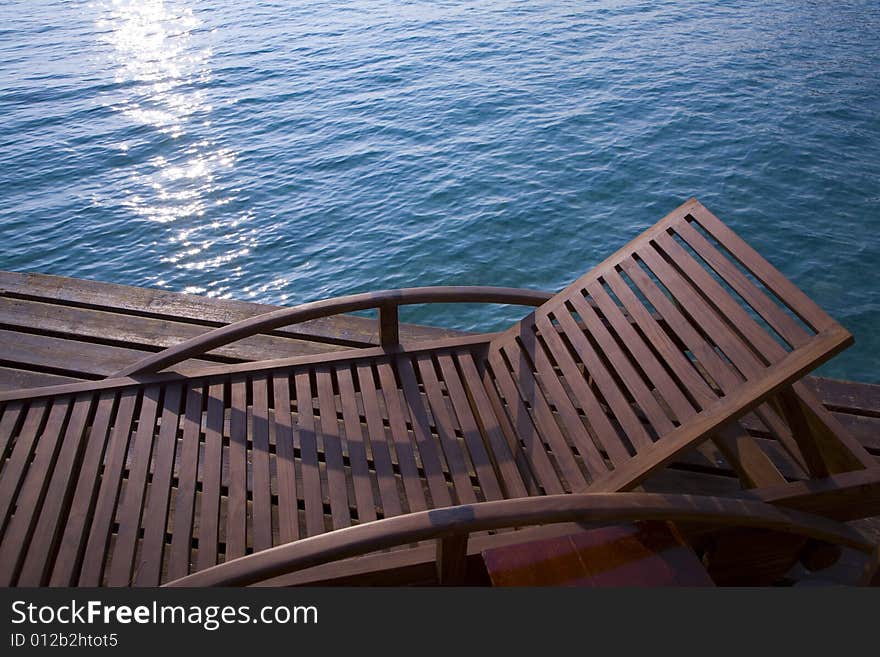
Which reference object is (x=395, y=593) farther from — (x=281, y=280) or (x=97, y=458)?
(x=281, y=280)

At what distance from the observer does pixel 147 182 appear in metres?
8.95

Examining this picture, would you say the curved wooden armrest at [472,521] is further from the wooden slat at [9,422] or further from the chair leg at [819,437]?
the wooden slat at [9,422]

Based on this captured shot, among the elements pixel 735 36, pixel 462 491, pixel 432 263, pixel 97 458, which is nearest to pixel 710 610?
pixel 462 491

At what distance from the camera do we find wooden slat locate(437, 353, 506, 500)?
8.89 ft

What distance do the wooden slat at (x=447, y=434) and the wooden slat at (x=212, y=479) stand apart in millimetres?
897

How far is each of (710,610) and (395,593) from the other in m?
0.97

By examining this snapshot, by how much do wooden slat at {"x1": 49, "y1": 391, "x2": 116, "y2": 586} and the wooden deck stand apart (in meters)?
0.88

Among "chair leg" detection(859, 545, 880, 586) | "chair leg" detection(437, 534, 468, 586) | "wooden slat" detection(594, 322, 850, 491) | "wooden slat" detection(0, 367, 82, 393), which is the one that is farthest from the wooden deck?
"chair leg" detection(437, 534, 468, 586)

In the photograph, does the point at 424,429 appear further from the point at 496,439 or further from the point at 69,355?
the point at 69,355

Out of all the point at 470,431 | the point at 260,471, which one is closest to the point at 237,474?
the point at 260,471

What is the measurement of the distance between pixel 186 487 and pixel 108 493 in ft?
0.92

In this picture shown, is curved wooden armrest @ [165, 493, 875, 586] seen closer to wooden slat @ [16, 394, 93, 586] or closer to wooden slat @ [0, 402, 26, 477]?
wooden slat @ [16, 394, 93, 586]

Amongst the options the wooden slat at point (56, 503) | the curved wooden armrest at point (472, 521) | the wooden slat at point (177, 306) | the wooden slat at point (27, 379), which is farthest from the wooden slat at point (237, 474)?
the wooden slat at point (27, 379)

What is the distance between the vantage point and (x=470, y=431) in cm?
297
